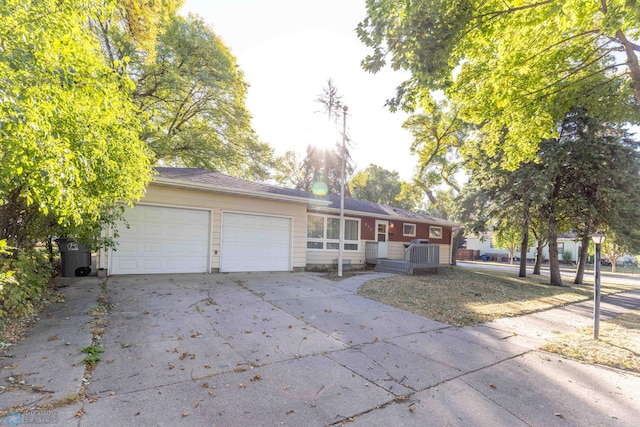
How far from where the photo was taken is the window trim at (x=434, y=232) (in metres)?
17.3

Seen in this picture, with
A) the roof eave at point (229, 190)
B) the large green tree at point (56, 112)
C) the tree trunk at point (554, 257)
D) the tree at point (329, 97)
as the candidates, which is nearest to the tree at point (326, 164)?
the tree at point (329, 97)

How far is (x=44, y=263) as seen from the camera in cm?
546

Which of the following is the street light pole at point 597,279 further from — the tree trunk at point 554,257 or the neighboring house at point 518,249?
the neighboring house at point 518,249

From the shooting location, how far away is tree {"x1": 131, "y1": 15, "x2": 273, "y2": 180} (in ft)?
42.2

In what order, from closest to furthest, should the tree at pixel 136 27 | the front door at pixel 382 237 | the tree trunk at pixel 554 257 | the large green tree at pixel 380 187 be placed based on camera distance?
1. the tree at pixel 136 27
2. the tree trunk at pixel 554 257
3. the front door at pixel 382 237
4. the large green tree at pixel 380 187

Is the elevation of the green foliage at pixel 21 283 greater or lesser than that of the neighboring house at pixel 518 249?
greater

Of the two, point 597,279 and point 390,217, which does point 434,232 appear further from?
point 597,279

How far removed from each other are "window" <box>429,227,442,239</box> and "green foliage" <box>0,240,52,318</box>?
16470 mm

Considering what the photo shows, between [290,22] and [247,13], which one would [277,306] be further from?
[247,13]

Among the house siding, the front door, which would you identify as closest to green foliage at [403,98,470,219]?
the house siding

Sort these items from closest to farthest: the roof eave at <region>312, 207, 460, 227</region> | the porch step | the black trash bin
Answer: the black trash bin → the porch step → the roof eave at <region>312, 207, 460, 227</region>

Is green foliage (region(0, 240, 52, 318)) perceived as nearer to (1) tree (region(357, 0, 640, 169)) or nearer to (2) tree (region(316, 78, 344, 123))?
(1) tree (region(357, 0, 640, 169))

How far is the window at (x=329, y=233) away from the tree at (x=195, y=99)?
6980 millimetres

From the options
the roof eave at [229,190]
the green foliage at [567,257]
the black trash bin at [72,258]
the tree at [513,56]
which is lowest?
the green foliage at [567,257]
